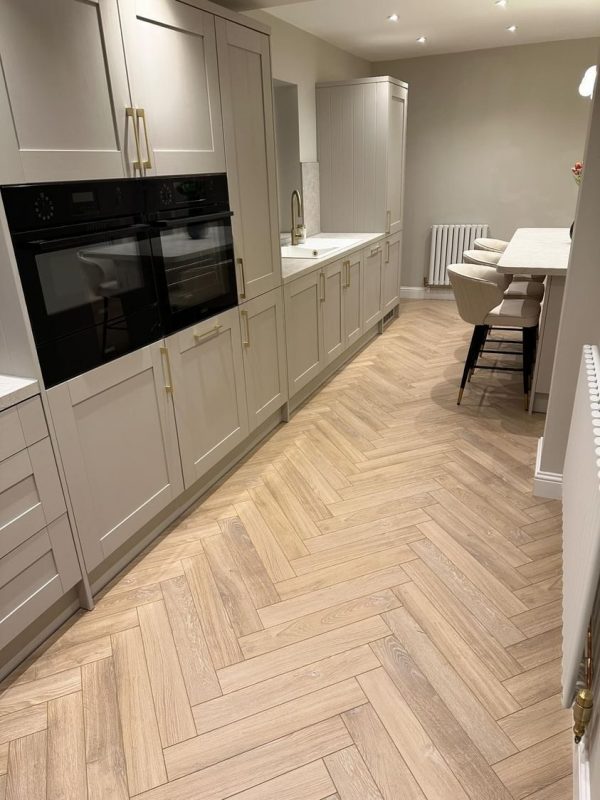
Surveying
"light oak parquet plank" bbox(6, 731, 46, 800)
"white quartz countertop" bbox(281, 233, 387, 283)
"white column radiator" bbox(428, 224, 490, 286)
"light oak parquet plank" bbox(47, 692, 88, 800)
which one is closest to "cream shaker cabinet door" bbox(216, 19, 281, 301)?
"white quartz countertop" bbox(281, 233, 387, 283)

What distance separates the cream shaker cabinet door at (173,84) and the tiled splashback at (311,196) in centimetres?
218

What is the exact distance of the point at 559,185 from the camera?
5.53m

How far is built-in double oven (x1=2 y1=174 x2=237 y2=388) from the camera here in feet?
5.55

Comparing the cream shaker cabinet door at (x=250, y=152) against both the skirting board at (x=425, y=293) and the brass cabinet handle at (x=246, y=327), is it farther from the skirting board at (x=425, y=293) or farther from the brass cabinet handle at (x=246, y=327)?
the skirting board at (x=425, y=293)

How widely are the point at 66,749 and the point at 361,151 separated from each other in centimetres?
446

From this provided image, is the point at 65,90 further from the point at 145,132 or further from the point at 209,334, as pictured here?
the point at 209,334

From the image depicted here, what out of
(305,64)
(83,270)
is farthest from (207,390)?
(305,64)

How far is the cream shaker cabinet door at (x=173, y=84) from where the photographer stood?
1.96 m

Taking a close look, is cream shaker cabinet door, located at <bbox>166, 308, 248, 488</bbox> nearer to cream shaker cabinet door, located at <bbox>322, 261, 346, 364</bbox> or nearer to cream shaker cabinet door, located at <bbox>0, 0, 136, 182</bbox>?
cream shaker cabinet door, located at <bbox>0, 0, 136, 182</bbox>

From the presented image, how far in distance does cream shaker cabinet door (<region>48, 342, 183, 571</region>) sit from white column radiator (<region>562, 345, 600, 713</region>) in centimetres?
158

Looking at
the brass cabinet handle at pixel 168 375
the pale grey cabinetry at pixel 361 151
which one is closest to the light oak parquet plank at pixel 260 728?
the brass cabinet handle at pixel 168 375

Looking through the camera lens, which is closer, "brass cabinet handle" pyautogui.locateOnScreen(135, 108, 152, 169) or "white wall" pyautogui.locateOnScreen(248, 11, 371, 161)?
"brass cabinet handle" pyautogui.locateOnScreen(135, 108, 152, 169)

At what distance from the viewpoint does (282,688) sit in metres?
1.76

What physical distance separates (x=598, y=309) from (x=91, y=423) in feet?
6.82
